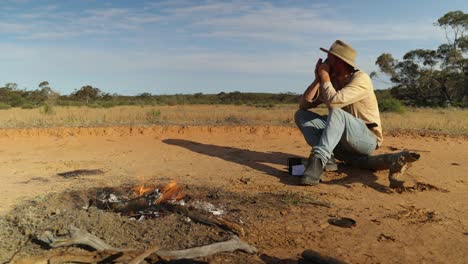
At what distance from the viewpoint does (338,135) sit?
4.89 metres

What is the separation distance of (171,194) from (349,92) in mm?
2195

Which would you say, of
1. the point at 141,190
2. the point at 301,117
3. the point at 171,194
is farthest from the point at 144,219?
the point at 301,117

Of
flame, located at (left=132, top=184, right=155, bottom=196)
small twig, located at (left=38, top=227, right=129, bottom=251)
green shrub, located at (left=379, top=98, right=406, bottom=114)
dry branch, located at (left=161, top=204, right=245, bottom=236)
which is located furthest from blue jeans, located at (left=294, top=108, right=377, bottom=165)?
green shrub, located at (left=379, top=98, right=406, bottom=114)

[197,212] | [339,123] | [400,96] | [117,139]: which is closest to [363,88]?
[339,123]

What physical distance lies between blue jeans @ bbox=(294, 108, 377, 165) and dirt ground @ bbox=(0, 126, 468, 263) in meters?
0.31

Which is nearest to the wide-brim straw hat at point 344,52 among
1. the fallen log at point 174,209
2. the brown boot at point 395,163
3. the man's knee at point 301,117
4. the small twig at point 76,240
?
the man's knee at point 301,117

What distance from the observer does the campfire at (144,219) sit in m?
3.05

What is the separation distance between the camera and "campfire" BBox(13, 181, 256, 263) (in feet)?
10.0

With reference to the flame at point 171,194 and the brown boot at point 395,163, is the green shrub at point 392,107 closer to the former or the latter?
the brown boot at point 395,163

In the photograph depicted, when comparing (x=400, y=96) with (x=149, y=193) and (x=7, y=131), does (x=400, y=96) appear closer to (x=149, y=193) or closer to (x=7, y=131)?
(x=7, y=131)

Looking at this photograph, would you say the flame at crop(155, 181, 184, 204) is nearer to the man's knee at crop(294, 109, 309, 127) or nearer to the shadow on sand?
the shadow on sand

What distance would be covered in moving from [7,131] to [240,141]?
481 cm

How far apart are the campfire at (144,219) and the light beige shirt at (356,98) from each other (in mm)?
1803

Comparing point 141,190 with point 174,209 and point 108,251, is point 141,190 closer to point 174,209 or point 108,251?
point 174,209
